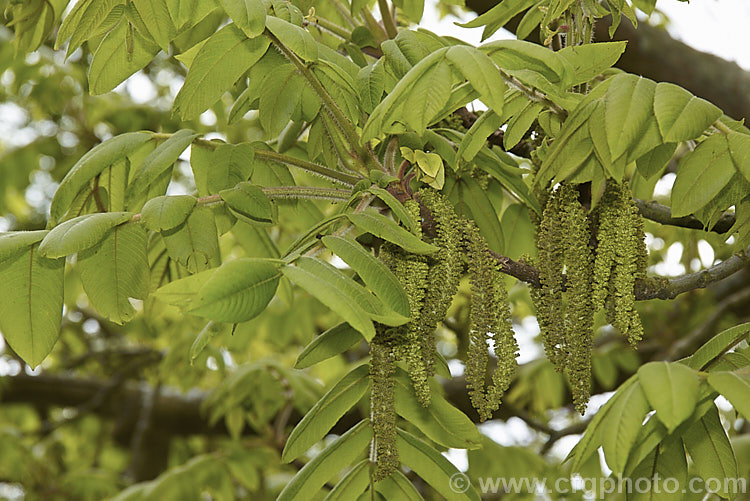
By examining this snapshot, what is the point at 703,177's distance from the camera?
1388mm

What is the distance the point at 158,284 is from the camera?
217 centimetres

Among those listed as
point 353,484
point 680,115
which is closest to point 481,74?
point 680,115

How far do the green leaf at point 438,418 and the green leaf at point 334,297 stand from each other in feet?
1.90

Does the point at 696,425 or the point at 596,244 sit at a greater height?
the point at 596,244

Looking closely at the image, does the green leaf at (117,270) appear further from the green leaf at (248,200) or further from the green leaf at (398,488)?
the green leaf at (398,488)

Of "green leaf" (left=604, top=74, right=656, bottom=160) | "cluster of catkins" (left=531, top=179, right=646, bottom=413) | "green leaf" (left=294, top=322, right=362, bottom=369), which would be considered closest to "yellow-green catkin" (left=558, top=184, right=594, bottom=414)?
"cluster of catkins" (left=531, top=179, right=646, bottom=413)

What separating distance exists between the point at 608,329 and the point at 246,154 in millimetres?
3375

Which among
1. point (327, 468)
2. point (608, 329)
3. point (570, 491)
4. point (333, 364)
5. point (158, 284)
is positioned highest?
point (608, 329)

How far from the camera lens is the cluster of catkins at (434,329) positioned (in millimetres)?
1373

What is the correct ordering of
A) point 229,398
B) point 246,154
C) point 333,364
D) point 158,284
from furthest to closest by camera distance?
point 333,364 → point 229,398 → point 158,284 → point 246,154

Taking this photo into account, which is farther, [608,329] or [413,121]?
[608,329]

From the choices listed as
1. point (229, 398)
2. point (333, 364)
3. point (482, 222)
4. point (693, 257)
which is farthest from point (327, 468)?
point (333, 364)

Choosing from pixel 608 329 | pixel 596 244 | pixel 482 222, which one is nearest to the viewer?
pixel 596 244

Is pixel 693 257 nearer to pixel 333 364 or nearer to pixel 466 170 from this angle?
pixel 466 170
